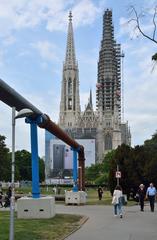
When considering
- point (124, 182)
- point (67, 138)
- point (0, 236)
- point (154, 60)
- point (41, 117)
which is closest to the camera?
point (0, 236)

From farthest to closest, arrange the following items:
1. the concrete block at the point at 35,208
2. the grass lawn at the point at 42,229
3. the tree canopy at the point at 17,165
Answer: the tree canopy at the point at 17,165 → the concrete block at the point at 35,208 → the grass lawn at the point at 42,229

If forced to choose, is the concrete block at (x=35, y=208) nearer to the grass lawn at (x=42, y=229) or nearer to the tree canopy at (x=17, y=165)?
the grass lawn at (x=42, y=229)

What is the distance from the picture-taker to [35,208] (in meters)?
23.9

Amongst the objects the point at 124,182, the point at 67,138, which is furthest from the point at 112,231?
the point at 124,182

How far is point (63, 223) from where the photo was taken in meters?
21.3

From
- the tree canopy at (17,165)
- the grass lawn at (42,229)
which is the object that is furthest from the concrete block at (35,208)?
the tree canopy at (17,165)

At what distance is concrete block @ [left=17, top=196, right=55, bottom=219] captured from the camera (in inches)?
931

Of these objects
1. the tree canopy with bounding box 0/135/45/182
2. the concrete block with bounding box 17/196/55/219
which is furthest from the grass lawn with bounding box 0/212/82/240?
the tree canopy with bounding box 0/135/45/182

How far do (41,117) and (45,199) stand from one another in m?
4.37

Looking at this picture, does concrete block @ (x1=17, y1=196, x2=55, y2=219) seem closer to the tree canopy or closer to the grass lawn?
the grass lawn

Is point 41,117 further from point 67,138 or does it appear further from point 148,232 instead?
point 67,138

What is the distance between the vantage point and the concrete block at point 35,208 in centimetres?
2364

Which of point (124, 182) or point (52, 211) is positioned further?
point (124, 182)

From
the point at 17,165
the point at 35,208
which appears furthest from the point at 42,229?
the point at 17,165
